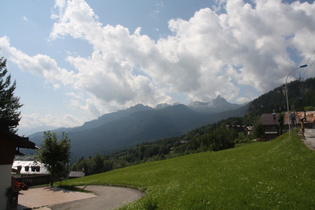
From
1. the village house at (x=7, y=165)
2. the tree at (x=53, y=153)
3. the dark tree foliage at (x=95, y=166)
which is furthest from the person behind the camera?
the dark tree foliage at (x=95, y=166)

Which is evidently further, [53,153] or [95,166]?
[95,166]

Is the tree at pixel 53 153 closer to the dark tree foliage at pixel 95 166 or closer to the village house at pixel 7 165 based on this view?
the village house at pixel 7 165

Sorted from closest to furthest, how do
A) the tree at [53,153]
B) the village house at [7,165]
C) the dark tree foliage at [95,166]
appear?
the village house at [7,165] → the tree at [53,153] → the dark tree foliage at [95,166]

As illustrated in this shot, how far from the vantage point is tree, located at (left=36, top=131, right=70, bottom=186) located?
108ft

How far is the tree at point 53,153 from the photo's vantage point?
33.0 m

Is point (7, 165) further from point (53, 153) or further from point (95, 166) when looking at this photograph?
point (95, 166)

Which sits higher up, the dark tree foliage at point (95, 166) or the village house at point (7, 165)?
the village house at point (7, 165)

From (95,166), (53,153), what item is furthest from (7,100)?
(95,166)

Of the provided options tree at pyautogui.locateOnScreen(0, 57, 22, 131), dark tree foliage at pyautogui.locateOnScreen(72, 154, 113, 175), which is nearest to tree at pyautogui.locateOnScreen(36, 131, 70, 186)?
tree at pyautogui.locateOnScreen(0, 57, 22, 131)

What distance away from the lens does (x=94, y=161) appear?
6235 inches

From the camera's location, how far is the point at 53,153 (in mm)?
33250

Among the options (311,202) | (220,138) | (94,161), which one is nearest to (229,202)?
(311,202)

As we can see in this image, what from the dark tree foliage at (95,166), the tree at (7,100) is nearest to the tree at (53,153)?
the tree at (7,100)

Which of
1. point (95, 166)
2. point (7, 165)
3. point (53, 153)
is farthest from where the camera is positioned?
point (95, 166)
